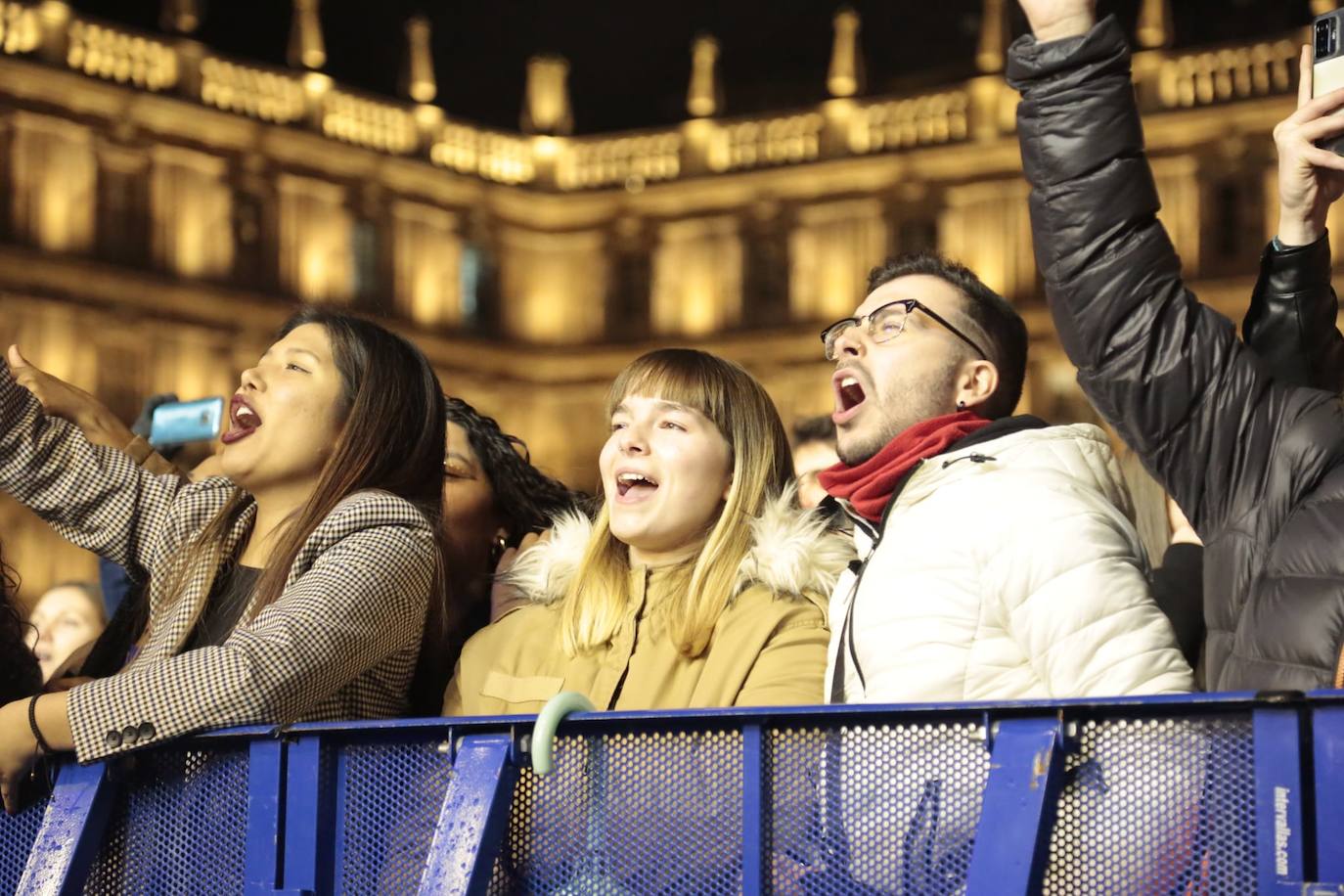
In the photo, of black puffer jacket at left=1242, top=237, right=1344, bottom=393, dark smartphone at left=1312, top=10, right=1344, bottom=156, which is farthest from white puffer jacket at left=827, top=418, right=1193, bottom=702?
dark smartphone at left=1312, top=10, right=1344, bottom=156

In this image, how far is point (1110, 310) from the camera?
3.24m

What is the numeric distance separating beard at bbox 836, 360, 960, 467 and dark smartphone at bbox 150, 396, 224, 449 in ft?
6.20

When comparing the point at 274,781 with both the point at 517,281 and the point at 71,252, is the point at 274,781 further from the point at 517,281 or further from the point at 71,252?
the point at 517,281

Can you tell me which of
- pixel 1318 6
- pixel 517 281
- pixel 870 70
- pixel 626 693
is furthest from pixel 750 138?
pixel 626 693

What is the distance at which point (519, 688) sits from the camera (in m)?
3.68

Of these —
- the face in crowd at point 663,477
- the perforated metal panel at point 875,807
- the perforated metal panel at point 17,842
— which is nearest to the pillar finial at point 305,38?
the face in crowd at point 663,477

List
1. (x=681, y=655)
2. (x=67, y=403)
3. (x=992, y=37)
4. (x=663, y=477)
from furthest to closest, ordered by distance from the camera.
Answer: (x=992, y=37) → (x=67, y=403) → (x=663, y=477) → (x=681, y=655)

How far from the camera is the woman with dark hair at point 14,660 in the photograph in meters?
3.91

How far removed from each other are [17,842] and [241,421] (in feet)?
3.10

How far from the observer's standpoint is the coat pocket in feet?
12.0

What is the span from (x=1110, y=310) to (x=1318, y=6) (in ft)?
84.6

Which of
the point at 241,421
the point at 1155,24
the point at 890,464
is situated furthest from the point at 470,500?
the point at 1155,24

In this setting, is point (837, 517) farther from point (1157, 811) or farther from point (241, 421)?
point (1157, 811)

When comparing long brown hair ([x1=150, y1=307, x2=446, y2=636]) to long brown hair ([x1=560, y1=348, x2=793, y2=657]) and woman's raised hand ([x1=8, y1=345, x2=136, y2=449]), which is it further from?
woman's raised hand ([x1=8, y1=345, x2=136, y2=449])
